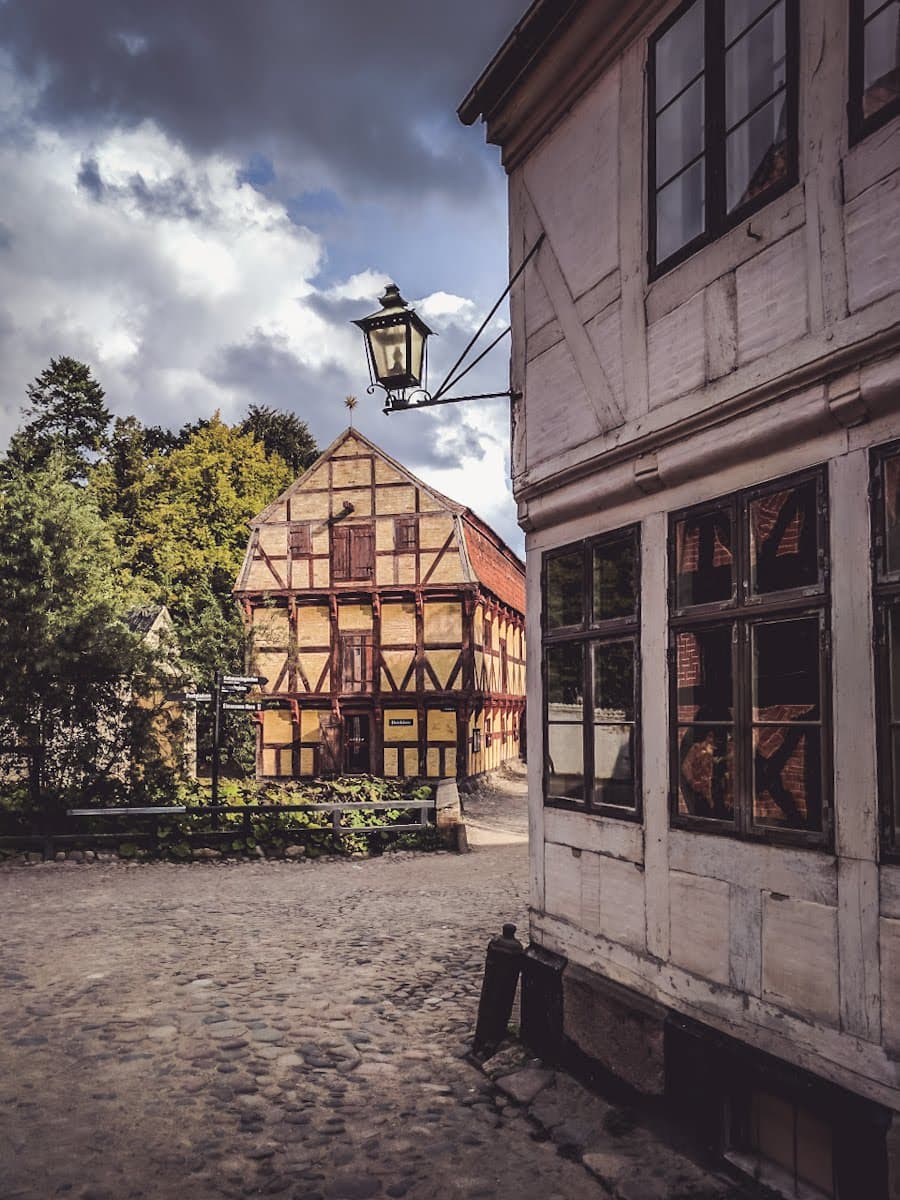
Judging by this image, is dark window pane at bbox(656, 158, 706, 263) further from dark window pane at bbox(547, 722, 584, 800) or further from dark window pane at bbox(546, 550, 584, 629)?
dark window pane at bbox(547, 722, 584, 800)

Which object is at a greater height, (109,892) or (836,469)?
(836,469)

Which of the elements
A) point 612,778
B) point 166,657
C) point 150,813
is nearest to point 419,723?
point 166,657

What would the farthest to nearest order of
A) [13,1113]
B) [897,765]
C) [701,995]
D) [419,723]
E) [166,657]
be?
[419,723]
[166,657]
[13,1113]
[701,995]
[897,765]

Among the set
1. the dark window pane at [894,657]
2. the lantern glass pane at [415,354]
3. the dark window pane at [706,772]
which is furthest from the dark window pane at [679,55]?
the dark window pane at [706,772]

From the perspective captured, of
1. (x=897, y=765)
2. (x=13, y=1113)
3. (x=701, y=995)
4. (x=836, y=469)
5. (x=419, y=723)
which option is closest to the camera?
(x=897, y=765)

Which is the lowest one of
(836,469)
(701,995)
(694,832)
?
(701,995)

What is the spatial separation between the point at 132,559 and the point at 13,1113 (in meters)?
27.0

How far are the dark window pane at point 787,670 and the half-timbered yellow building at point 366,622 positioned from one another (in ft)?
64.0

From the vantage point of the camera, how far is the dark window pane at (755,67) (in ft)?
12.9

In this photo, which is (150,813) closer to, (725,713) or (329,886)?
(329,886)

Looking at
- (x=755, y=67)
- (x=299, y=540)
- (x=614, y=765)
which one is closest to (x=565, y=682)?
(x=614, y=765)

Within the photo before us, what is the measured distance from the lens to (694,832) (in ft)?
13.9

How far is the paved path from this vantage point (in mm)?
3988

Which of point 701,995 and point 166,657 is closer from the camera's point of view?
point 701,995
